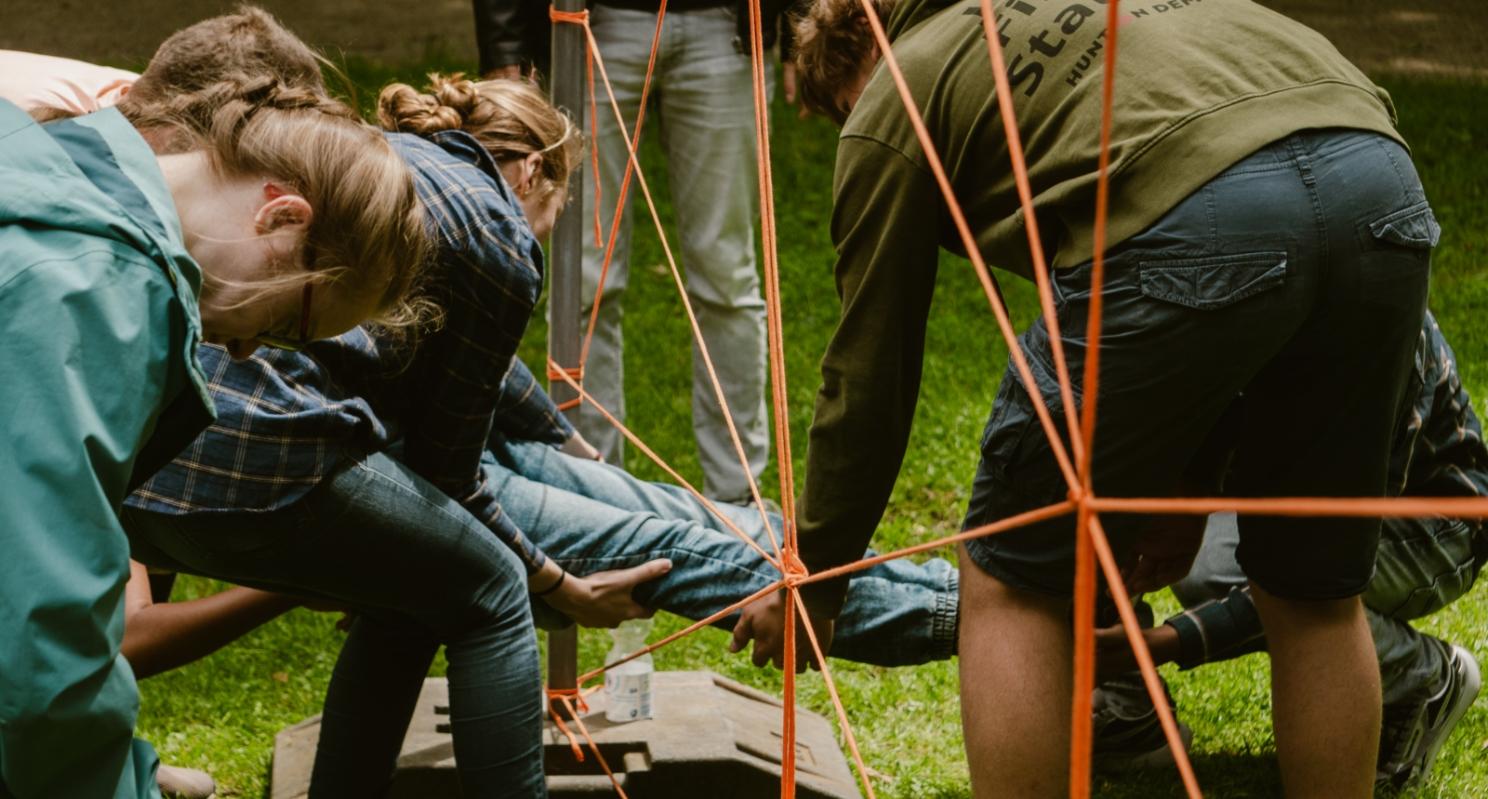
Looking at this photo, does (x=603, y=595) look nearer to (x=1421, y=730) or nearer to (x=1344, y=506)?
(x=1421, y=730)

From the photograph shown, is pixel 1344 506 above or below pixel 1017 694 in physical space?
above

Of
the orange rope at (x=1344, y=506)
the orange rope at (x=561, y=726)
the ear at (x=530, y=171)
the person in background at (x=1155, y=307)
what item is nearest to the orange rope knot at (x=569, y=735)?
the orange rope at (x=561, y=726)

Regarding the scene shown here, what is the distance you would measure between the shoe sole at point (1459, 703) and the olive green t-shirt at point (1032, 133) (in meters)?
1.15

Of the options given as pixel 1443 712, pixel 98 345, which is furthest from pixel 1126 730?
pixel 98 345

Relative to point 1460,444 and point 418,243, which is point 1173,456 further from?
point 1460,444

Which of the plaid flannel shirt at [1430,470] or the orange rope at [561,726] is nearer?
the plaid flannel shirt at [1430,470]

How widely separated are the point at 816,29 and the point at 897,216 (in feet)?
1.30

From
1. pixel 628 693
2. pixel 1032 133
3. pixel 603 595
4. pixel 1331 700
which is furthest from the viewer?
pixel 628 693

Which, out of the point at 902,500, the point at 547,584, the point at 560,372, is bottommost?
the point at 902,500

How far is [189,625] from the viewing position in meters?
2.30

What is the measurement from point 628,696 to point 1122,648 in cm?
76

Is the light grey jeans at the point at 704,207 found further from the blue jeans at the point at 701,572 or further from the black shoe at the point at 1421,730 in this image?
the black shoe at the point at 1421,730

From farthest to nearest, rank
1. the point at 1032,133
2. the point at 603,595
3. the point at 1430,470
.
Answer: the point at 1430,470 < the point at 603,595 < the point at 1032,133

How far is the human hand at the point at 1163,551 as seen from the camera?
2359 millimetres
